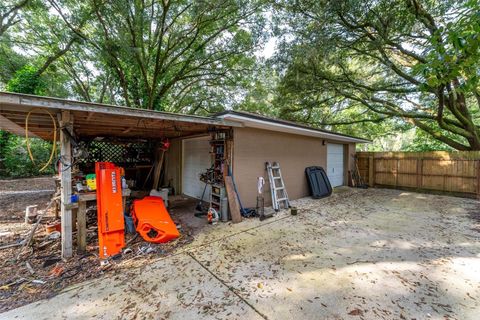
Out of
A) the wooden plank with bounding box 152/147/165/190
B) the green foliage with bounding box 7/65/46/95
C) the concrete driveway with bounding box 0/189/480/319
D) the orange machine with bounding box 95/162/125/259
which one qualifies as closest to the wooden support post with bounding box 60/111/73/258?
the orange machine with bounding box 95/162/125/259

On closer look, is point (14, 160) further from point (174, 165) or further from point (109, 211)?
point (109, 211)

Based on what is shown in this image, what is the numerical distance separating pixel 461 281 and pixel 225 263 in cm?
281

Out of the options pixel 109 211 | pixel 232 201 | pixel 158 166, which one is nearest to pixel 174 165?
pixel 158 166

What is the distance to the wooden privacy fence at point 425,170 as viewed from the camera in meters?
6.70

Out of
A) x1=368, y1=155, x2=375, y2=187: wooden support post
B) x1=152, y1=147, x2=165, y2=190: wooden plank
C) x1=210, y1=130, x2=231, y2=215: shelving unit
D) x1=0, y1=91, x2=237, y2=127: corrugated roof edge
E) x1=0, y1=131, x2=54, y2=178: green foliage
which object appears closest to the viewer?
x1=0, y1=91, x2=237, y2=127: corrugated roof edge

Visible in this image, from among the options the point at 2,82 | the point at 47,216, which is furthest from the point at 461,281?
the point at 2,82

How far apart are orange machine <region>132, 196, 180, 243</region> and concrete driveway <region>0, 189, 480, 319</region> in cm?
45

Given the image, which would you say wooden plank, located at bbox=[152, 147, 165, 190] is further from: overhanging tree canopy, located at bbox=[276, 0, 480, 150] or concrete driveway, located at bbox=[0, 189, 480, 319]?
overhanging tree canopy, located at bbox=[276, 0, 480, 150]

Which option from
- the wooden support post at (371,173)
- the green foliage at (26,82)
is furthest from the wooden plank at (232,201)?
the green foliage at (26,82)

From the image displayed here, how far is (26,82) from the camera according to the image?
8.92 m

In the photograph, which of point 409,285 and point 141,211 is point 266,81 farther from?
point 409,285

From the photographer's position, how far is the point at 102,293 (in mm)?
2115

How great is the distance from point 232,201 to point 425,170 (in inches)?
315

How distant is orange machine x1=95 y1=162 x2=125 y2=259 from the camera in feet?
9.57
